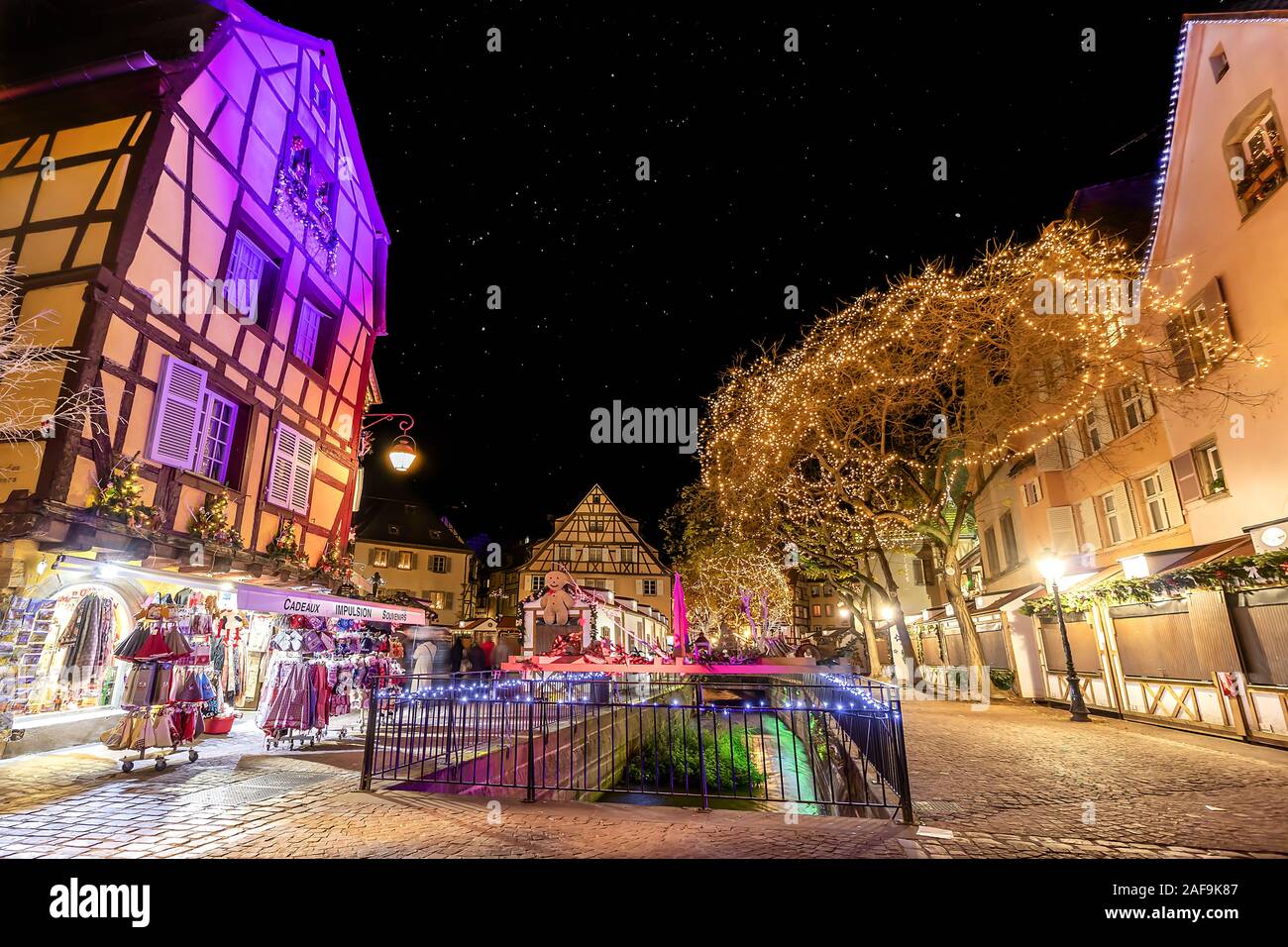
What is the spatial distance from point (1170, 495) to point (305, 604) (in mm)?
19444

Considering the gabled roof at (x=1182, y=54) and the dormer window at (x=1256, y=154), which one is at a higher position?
the gabled roof at (x=1182, y=54)

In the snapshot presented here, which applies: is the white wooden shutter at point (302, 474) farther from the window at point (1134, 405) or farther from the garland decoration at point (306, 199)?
the window at point (1134, 405)

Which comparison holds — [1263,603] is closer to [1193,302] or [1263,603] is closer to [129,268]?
[1193,302]

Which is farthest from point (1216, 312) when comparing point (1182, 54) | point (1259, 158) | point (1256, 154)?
point (1182, 54)

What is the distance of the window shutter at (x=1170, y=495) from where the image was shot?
544 inches

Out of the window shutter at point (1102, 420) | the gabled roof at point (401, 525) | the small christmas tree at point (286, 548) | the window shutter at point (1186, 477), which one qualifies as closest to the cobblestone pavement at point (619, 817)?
the small christmas tree at point (286, 548)

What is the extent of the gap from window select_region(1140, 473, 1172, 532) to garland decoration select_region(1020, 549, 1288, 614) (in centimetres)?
283

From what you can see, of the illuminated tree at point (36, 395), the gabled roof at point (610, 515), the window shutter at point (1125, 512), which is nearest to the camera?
the illuminated tree at point (36, 395)

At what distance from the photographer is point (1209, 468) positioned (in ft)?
41.7

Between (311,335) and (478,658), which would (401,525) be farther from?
(311,335)

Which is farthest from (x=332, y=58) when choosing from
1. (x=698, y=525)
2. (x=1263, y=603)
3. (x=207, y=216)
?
(x=698, y=525)

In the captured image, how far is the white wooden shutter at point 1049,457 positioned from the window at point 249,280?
22195 mm

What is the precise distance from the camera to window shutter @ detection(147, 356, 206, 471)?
937 cm

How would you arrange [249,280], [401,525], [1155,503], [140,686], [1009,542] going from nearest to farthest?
1. [140,686]
2. [249,280]
3. [1155,503]
4. [1009,542]
5. [401,525]
